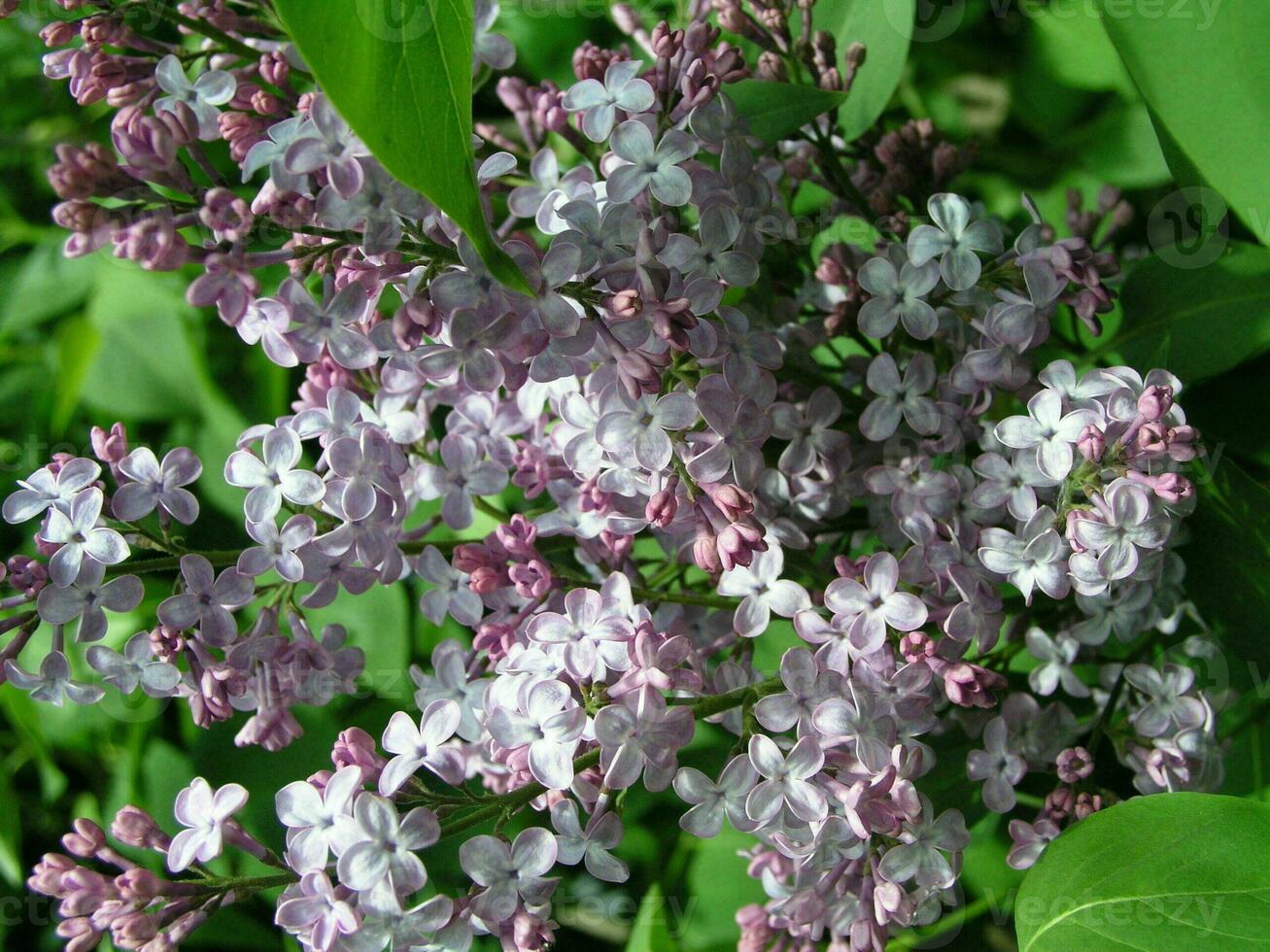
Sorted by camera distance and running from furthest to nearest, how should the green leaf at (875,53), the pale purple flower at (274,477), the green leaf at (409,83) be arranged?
the green leaf at (875,53) → the pale purple flower at (274,477) → the green leaf at (409,83)

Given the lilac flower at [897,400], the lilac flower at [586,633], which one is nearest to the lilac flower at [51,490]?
the lilac flower at [586,633]

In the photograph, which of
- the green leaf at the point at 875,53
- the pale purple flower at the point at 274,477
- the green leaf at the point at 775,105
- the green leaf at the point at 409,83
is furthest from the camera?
the green leaf at the point at 875,53

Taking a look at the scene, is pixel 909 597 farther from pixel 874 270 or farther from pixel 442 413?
pixel 442 413

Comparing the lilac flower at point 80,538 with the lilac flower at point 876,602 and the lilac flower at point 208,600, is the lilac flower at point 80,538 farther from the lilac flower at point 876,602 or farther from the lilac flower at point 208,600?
the lilac flower at point 876,602

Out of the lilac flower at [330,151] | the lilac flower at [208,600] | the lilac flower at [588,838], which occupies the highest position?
the lilac flower at [330,151]

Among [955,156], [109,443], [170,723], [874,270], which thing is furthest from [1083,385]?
[170,723]

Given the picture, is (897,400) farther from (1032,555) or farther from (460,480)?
(460,480)
